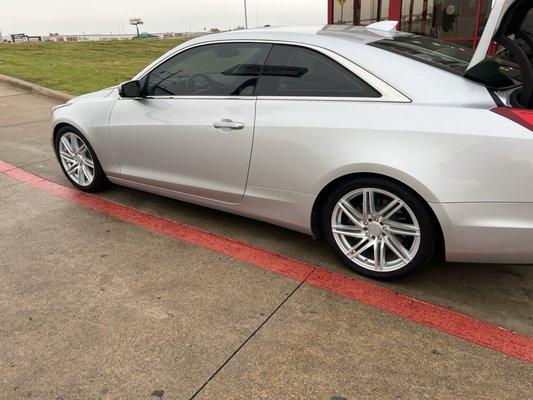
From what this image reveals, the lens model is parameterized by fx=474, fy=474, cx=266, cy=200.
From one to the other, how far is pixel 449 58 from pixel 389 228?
1.19 meters

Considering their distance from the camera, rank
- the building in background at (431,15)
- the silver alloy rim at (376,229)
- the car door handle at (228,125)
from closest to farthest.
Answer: the silver alloy rim at (376,229) < the car door handle at (228,125) < the building in background at (431,15)

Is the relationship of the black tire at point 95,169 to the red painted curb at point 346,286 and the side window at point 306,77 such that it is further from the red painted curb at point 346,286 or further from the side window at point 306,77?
the side window at point 306,77

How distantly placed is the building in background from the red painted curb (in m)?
6.36

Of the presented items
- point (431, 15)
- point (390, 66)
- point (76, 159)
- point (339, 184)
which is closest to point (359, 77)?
point (390, 66)

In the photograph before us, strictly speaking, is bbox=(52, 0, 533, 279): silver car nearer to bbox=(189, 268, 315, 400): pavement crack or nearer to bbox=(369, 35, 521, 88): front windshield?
bbox=(369, 35, 521, 88): front windshield

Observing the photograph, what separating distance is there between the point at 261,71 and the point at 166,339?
1840mm

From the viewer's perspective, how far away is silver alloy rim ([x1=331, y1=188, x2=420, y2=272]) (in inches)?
111

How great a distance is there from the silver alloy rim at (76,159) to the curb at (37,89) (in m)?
4.44

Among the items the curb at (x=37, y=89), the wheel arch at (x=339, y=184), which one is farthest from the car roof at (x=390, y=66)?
the curb at (x=37, y=89)

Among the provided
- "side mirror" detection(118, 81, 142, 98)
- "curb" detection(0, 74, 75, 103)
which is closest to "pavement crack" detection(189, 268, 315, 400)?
"side mirror" detection(118, 81, 142, 98)

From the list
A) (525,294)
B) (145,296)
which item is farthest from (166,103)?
(525,294)

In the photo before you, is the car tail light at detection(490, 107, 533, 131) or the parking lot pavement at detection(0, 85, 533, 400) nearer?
the parking lot pavement at detection(0, 85, 533, 400)

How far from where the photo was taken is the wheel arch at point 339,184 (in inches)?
105

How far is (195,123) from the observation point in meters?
3.42
